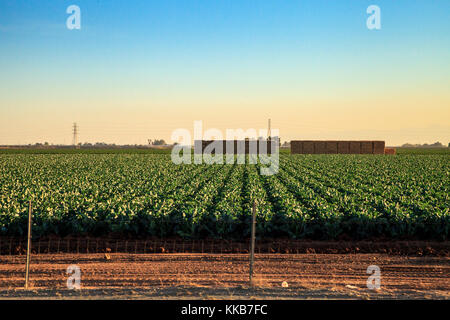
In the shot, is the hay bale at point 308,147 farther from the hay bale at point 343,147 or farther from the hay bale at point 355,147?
the hay bale at point 355,147

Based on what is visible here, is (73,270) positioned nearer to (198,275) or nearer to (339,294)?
(198,275)

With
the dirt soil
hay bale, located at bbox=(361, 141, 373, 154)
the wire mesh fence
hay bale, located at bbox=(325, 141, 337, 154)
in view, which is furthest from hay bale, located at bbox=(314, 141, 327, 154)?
the dirt soil

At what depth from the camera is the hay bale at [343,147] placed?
7845 centimetres

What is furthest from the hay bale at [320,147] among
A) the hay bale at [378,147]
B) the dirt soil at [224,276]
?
the dirt soil at [224,276]

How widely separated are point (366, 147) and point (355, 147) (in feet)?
8.00

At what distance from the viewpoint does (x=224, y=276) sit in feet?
27.1

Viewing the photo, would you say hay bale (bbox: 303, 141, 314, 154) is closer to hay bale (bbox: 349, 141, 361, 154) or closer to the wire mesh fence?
hay bale (bbox: 349, 141, 361, 154)

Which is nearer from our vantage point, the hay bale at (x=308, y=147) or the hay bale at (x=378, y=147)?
the hay bale at (x=308, y=147)

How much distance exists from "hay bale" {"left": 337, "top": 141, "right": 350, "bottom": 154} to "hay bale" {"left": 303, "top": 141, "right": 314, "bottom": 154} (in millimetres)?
5518

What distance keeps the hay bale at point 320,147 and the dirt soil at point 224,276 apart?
7033 cm

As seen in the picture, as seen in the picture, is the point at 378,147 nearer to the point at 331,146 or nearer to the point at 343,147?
the point at 343,147

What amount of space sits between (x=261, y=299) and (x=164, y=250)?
4322 mm

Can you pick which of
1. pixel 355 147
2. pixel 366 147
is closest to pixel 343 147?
pixel 355 147

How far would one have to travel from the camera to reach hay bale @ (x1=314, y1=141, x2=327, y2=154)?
78731 mm
